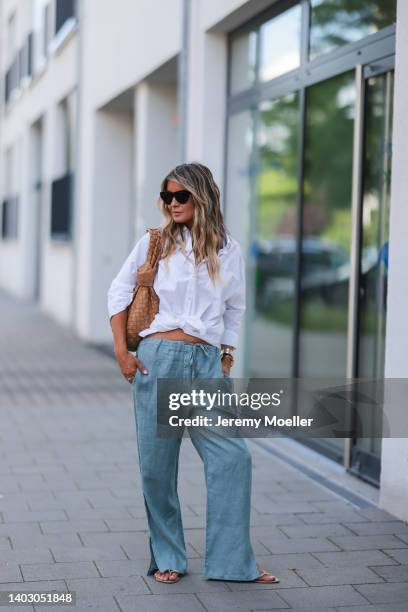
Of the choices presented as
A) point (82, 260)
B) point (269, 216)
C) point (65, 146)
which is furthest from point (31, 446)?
point (269, 216)

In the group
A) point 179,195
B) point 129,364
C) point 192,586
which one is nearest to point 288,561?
point 192,586

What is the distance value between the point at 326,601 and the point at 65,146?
13929mm

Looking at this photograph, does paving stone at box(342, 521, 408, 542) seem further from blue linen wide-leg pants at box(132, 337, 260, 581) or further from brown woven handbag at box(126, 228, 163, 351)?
brown woven handbag at box(126, 228, 163, 351)

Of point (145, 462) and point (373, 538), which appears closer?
point (145, 462)

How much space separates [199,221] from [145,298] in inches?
15.0

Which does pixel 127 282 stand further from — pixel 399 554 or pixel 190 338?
pixel 399 554

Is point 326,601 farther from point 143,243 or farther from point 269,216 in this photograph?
point 269,216

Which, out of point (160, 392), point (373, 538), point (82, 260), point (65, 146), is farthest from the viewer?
point (65, 146)

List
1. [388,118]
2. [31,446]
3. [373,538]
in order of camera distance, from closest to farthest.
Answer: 1. [373,538]
2. [388,118]
3. [31,446]

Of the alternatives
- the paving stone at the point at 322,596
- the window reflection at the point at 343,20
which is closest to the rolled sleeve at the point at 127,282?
the paving stone at the point at 322,596

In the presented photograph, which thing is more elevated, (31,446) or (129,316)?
(129,316)

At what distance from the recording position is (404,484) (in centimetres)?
535

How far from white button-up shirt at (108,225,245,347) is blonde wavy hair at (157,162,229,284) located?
0.10ft

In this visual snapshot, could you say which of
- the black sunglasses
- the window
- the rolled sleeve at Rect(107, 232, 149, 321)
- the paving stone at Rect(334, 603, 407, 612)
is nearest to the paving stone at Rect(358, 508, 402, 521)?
the paving stone at Rect(334, 603, 407, 612)
